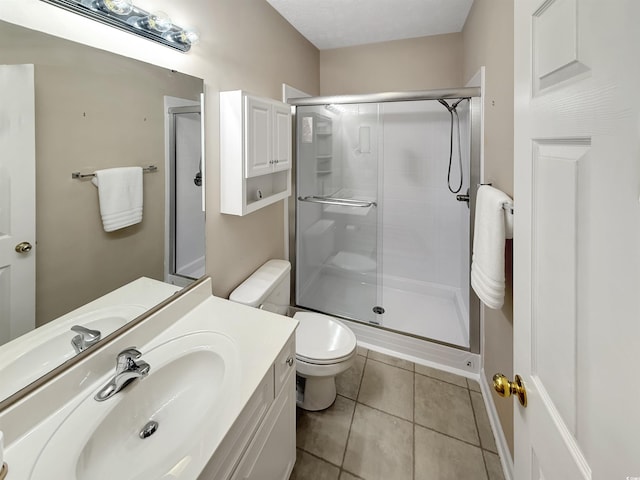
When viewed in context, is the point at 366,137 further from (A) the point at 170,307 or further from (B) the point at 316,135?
(A) the point at 170,307

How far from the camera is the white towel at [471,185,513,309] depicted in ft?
3.76

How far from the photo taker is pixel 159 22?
1107 mm

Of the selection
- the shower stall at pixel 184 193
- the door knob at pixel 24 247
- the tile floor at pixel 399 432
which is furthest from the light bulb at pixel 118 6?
the tile floor at pixel 399 432

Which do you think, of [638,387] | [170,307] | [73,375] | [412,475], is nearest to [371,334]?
[412,475]

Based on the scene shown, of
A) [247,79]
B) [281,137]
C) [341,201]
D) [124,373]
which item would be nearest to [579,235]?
[124,373]

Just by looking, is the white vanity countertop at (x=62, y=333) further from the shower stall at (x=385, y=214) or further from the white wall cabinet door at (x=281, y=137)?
the shower stall at (x=385, y=214)

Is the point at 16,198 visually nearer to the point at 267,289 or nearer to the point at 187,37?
the point at 187,37

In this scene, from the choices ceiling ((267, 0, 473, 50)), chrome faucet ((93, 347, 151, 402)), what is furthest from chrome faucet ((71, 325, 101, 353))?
ceiling ((267, 0, 473, 50))

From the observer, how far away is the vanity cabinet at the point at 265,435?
2.54 ft

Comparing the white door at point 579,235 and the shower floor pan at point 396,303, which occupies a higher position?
the white door at point 579,235

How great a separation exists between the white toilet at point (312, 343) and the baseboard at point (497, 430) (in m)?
0.82

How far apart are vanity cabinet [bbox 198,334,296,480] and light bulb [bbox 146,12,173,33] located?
133 centimetres

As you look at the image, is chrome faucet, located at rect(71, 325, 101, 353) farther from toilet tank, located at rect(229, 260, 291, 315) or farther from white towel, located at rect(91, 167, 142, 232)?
toilet tank, located at rect(229, 260, 291, 315)

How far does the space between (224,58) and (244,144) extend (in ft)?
1.61
